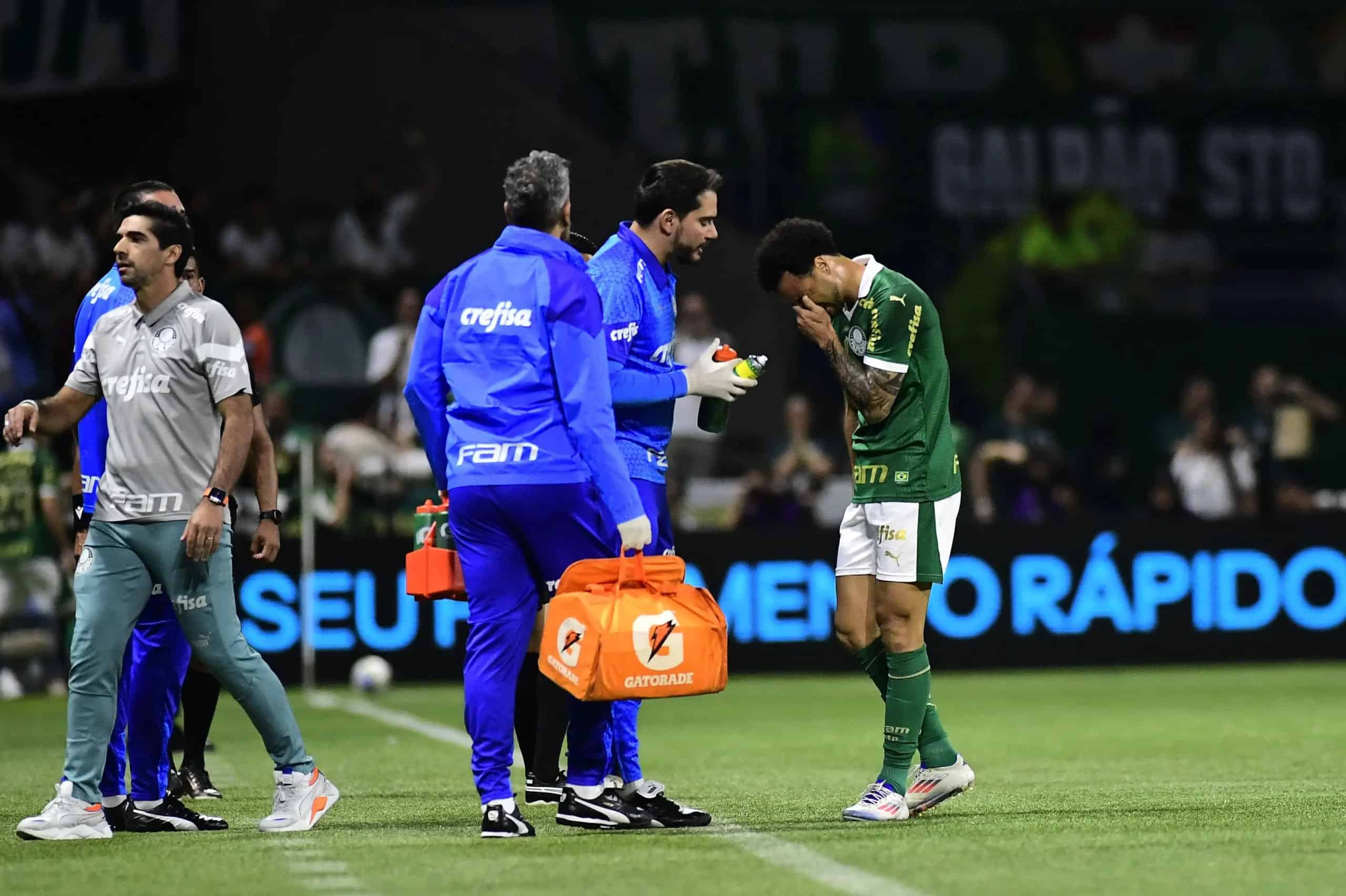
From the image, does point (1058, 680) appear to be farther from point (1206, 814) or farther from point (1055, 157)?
point (1055, 157)

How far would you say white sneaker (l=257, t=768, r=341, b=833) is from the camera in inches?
282

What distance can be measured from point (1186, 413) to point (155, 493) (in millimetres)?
12362

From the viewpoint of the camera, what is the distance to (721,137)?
72.9 feet

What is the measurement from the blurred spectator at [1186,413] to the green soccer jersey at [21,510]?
28.3 ft

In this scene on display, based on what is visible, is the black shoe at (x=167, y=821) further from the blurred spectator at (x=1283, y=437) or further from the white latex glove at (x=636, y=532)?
the blurred spectator at (x=1283, y=437)

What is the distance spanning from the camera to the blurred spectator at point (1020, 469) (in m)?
16.5

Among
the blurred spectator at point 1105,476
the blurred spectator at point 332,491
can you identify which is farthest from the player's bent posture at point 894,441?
the blurred spectator at point 1105,476

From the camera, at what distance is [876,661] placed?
7848mm

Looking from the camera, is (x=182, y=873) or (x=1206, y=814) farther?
(x=1206, y=814)

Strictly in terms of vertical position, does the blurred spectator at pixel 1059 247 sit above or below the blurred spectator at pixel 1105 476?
above

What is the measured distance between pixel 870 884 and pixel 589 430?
1.76 metres

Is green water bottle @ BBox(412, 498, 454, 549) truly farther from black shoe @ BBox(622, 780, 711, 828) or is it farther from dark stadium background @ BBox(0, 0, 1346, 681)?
dark stadium background @ BBox(0, 0, 1346, 681)

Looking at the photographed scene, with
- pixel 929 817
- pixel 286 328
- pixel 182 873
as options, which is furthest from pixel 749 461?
pixel 182 873

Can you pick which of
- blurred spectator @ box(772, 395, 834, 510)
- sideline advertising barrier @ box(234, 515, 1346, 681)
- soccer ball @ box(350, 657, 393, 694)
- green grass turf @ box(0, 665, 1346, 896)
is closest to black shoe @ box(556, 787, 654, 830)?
green grass turf @ box(0, 665, 1346, 896)
